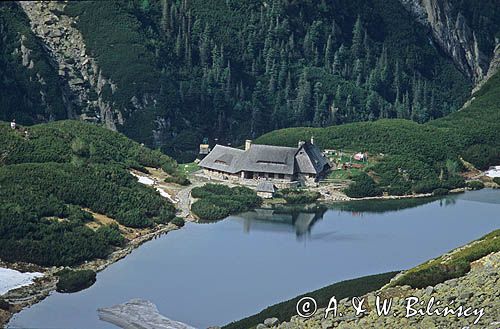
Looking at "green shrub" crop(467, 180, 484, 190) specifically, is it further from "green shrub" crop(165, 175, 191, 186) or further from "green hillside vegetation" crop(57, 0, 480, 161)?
"green hillside vegetation" crop(57, 0, 480, 161)

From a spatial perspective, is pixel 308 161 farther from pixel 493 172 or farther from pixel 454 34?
pixel 454 34

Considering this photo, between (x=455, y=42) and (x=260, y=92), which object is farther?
(x=455, y=42)

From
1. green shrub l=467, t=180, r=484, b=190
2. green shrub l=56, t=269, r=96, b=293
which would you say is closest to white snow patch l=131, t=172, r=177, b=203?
green shrub l=56, t=269, r=96, b=293

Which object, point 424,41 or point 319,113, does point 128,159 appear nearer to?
point 319,113

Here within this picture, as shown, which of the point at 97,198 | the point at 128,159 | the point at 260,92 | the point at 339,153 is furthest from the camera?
the point at 260,92

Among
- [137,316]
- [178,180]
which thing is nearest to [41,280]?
[137,316]

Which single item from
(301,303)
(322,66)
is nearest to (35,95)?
(322,66)
